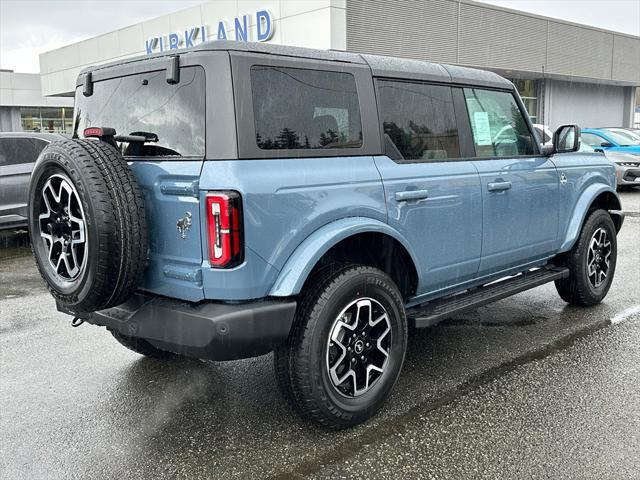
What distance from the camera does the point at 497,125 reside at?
4.55 meters

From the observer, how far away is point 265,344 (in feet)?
9.69

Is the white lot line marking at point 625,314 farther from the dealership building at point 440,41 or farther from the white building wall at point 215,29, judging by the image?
the white building wall at point 215,29

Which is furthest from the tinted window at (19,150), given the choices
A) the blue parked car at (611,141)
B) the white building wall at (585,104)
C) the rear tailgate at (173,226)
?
the white building wall at (585,104)

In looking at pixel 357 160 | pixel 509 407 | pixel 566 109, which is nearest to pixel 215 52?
pixel 357 160

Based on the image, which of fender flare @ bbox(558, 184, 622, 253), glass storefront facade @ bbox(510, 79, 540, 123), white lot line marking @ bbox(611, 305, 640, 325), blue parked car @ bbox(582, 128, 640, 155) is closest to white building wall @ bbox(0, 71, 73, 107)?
glass storefront facade @ bbox(510, 79, 540, 123)

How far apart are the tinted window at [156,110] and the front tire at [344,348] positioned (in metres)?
0.98

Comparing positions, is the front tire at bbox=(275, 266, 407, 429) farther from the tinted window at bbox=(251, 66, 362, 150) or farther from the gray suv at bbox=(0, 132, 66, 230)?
the gray suv at bbox=(0, 132, 66, 230)

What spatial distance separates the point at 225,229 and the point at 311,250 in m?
0.47

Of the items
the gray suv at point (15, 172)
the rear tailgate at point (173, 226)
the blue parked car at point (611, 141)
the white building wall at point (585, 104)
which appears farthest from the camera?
the white building wall at point (585, 104)

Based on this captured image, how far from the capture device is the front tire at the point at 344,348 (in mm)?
3094

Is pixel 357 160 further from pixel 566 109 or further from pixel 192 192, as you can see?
pixel 566 109

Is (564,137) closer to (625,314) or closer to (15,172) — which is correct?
(625,314)

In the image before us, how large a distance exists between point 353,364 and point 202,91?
164cm

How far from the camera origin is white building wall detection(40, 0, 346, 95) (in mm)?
19297
